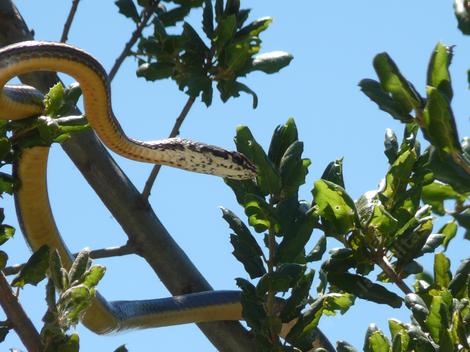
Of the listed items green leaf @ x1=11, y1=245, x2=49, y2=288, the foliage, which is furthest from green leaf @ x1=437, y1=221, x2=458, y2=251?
green leaf @ x1=11, y1=245, x2=49, y2=288

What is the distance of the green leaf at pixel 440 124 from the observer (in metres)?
3.30

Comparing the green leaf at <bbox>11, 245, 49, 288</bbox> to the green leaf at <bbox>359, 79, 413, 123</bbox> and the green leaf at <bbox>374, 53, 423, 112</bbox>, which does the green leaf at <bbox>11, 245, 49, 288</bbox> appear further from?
the green leaf at <bbox>374, 53, 423, 112</bbox>

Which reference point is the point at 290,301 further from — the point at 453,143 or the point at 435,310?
the point at 453,143

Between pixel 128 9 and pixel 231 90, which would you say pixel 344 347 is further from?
pixel 128 9

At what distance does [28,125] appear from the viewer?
4633 millimetres

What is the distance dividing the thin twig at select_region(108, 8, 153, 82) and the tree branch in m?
0.47

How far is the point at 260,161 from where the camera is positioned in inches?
188

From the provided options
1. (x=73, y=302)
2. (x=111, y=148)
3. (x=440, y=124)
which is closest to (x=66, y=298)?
(x=73, y=302)

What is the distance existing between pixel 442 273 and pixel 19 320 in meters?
1.88

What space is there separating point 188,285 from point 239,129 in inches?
63.8

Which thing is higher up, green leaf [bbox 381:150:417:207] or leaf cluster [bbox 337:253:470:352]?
green leaf [bbox 381:150:417:207]

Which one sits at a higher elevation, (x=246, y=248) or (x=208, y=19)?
(x=208, y=19)

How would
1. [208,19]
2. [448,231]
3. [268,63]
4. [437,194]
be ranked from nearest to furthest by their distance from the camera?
[437,194], [448,231], [208,19], [268,63]

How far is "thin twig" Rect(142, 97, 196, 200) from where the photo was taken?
20.8ft
